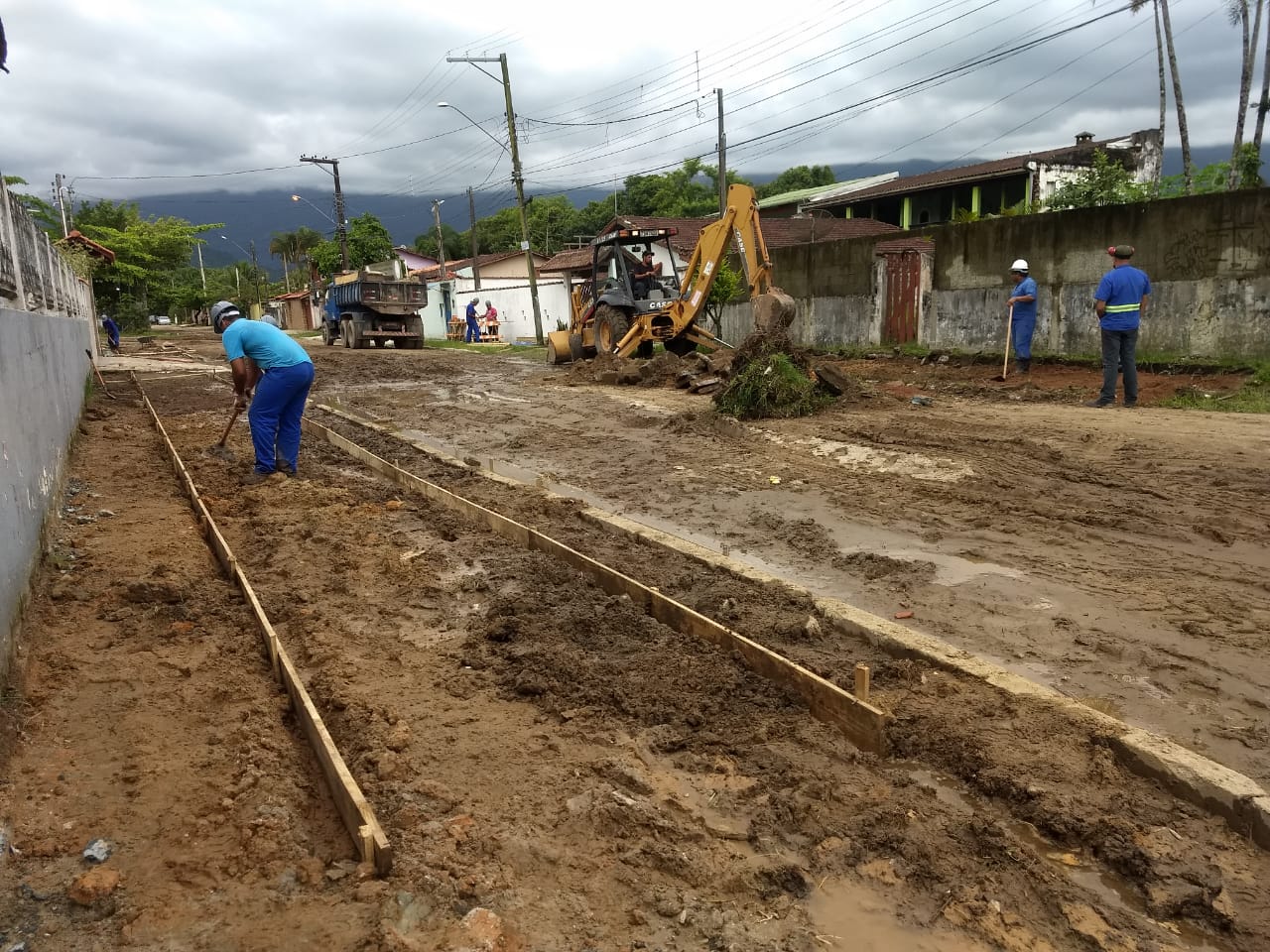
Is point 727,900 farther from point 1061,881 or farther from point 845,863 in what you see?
point 1061,881

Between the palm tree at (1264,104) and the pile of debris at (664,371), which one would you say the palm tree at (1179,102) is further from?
the pile of debris at (664,371)

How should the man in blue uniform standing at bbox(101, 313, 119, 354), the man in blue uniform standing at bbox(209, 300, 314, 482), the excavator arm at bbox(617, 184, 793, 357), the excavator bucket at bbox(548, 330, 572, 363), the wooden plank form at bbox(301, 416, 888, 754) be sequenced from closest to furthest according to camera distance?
1. the wooden plank form at bbox(301, 416, 888, 754)
2. the man in blue uniform standing at bbox(209, 300, 314, 482)
3. the excavator arm at bbox(617, 184, 793, 357)
4. the excavator bucket at bbox(548, 330, 572, 363)
5. the man in blue uniform standing at bbox(101, 313, 119, 354)

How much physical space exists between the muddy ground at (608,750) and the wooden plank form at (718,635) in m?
0.09

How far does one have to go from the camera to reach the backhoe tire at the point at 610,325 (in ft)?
52.9

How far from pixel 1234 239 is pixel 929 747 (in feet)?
36.1

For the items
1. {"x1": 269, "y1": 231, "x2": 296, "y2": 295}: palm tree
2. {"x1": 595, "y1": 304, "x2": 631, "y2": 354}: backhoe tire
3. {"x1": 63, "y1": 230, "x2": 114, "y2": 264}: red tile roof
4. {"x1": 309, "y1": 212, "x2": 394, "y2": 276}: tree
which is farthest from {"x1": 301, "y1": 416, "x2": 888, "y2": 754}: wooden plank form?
{"x1": 269, "y1": 231, "x2": 296, "y2": 295}: palm tree

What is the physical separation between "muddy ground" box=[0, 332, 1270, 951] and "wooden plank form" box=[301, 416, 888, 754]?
9 cm

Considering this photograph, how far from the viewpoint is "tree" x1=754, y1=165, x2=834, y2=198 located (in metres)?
61.7

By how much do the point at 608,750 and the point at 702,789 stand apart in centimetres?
41

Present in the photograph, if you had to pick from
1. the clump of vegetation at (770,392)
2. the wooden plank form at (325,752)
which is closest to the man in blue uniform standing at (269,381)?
the wooden plank form at (325,752)

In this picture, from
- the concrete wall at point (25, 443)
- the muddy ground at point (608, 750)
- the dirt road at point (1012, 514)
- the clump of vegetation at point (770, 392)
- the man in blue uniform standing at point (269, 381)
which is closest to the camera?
the muddy ground at point (608, 750)

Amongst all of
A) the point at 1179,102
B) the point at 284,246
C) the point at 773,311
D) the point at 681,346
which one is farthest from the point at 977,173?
the point at 284,246

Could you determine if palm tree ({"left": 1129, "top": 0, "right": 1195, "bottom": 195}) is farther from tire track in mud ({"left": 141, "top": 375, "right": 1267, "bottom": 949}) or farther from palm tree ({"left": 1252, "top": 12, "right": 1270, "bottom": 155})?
tire track in mud ({"left": 141, "top": 375, "right": 1267, "bottom": 949})

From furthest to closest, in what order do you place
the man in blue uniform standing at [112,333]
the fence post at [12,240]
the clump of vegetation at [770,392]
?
the man in blue uniform standing at [112,333] → the clump of vegetation at [770,392] → the fence post at [12,240]
